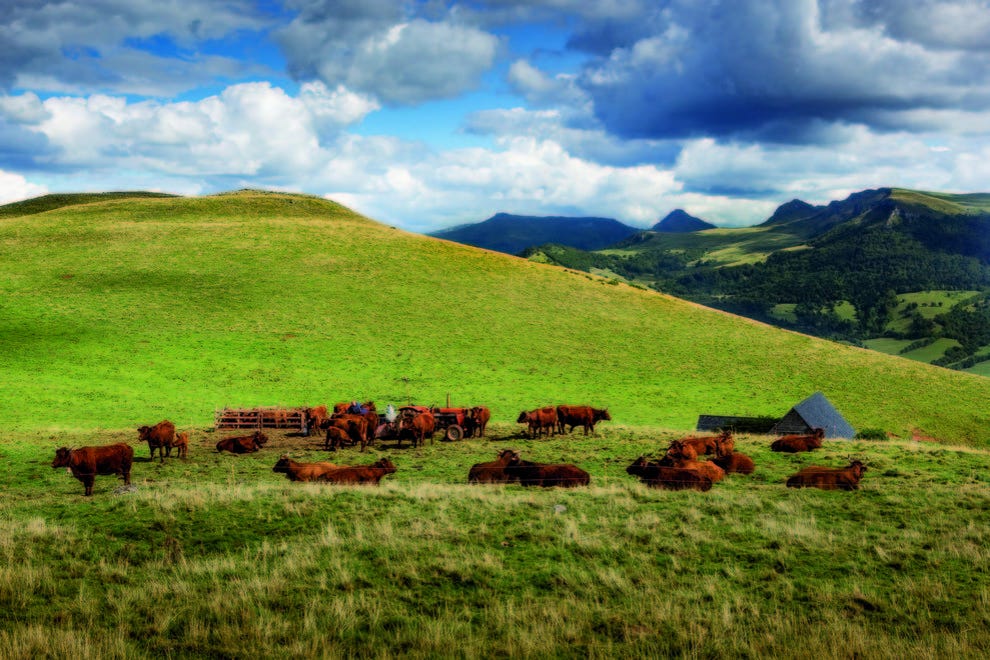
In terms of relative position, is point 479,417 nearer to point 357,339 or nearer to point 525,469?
point 525,469

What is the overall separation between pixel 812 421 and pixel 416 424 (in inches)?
996

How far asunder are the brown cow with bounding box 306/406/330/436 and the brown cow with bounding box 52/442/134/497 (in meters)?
13.2

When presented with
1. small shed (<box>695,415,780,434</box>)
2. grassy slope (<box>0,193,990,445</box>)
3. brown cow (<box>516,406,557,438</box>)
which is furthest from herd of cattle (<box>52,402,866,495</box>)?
→ grassy slope (<box>0,193,990,445</box>)

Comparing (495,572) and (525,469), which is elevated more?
(495,572)

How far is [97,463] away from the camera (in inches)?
787

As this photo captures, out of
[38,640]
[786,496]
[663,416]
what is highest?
[38,640]

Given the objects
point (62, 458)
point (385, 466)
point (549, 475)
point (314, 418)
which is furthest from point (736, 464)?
point (62, 458)

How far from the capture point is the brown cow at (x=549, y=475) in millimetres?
19531

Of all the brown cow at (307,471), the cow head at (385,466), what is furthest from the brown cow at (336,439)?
the cow head at (385,466)

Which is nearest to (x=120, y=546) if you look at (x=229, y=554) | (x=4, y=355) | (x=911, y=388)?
(x=229, y=554)

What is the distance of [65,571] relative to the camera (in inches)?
421

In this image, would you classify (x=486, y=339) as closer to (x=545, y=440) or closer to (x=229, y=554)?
(x=545, y=440)

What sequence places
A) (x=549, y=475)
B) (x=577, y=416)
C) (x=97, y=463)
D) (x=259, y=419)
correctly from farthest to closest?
1. (x=259, y=419)
2. (x=577, y=416)
3. (x=97, y=463)
4. (x=549, y=475)

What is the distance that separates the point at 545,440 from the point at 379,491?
15778mm
